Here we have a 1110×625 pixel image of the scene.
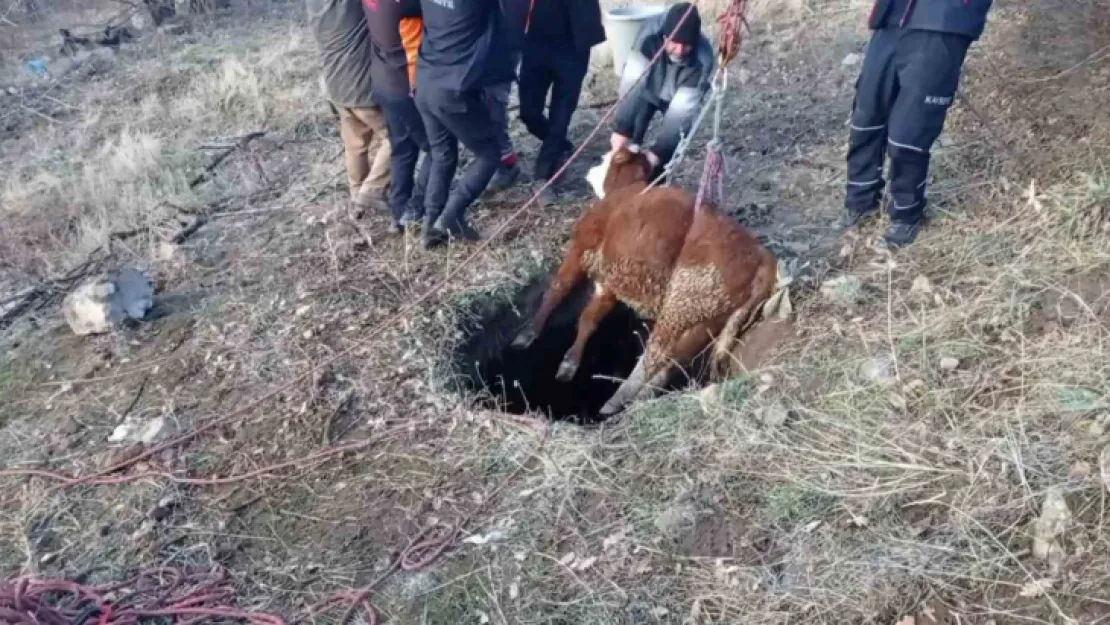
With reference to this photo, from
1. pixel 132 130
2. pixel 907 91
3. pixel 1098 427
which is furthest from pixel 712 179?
pixel 132 130

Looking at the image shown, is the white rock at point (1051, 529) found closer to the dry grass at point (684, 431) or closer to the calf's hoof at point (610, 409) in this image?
the dry grass at point (684, 431)

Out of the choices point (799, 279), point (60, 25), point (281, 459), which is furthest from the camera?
point (60, 25)

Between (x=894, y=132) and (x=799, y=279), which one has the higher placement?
(x=894, y=132)

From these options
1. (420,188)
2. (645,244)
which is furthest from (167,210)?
(645,244)

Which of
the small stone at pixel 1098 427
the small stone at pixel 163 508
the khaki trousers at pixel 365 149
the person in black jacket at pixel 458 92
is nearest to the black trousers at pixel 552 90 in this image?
the person in black jacket at pixel 458 92

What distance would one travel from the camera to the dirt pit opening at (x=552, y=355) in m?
5.26

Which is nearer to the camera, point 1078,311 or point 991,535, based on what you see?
point 991,535

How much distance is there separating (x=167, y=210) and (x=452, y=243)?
8.25ft

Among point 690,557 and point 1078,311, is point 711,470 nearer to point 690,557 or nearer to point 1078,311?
point 690,557

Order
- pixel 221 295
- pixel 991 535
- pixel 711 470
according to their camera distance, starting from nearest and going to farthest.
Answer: pixel 991 535
pixel 711 470
pixel 221 295

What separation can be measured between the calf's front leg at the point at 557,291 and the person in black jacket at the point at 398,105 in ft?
3.54

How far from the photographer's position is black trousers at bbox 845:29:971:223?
4.19m

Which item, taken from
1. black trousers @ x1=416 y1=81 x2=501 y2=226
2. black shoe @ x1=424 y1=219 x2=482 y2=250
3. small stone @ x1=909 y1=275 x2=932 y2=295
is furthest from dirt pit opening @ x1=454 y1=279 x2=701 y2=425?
small stone @ x1=909 y1=275 x2=932 y2=295

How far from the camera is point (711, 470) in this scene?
3.70 meters
